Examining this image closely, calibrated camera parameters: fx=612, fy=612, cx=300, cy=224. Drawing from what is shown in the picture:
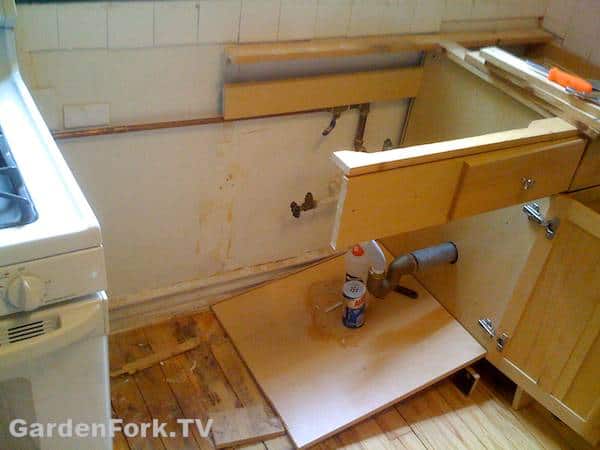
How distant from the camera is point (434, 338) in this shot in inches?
71.6

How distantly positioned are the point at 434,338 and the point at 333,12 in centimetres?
97

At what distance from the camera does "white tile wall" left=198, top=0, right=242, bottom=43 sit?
1438 mm

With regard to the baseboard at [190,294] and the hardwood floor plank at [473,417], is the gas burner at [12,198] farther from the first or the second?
the hardwood floor plank at [473,417]

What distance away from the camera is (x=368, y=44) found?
5.39ft

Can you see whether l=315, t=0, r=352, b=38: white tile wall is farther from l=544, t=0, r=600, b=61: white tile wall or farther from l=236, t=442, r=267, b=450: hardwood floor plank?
l=236, t=442, r=267, b=450: hardwood floor plank

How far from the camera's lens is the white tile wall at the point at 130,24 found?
1344 millimetres

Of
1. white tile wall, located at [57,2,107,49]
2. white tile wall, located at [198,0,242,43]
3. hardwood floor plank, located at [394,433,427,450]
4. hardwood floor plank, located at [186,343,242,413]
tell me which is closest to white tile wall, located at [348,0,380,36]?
white tile wall, located at [198,0,242,43]

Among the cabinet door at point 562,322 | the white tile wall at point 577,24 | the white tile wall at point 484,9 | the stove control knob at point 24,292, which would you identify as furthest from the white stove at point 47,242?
the white tile wall at point 577,24

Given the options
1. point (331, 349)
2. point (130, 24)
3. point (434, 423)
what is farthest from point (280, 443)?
point (130, 24)

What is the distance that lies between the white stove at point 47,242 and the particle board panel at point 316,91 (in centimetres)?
66

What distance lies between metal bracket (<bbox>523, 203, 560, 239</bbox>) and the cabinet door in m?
0.01

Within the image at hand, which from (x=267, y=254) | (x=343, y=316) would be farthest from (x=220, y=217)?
(x=343, y=316)

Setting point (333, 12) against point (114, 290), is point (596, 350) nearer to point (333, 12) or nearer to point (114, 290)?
point (333, 12)

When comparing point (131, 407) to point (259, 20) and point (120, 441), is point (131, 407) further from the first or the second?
point (259, 20)
